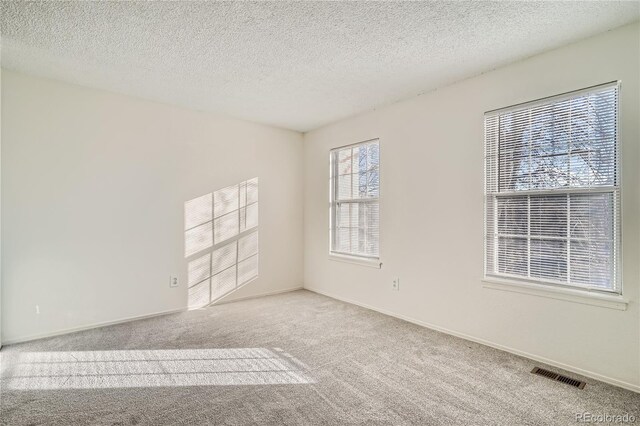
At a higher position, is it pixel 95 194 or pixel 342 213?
pixel 95 194

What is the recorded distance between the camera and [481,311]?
2.99 metres

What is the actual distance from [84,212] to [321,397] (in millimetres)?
2988

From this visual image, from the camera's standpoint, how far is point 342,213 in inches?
182

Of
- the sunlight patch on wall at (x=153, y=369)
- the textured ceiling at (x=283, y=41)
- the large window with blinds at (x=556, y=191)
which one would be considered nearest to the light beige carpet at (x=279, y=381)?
the sunlight patch on wall at (x=153, y=369)

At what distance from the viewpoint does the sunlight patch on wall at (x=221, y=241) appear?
4055 millimetres

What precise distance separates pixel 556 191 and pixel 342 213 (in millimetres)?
2587

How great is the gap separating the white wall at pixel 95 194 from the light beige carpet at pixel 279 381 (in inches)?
17.0

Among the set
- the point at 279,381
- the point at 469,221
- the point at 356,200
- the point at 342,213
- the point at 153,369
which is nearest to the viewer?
the point at 279,381

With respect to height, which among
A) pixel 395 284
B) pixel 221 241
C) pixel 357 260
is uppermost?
pixel 221 241

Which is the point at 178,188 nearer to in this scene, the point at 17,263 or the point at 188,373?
the point at 17,263

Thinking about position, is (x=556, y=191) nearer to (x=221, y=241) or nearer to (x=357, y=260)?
(x=357, y=260)

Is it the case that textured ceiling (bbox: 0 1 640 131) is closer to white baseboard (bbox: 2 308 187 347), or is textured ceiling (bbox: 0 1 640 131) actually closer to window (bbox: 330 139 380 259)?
window (bbox: 330 139 380 259)

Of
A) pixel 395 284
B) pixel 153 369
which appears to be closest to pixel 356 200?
pixel 395 284

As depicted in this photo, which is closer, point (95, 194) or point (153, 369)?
point (153, 369)
